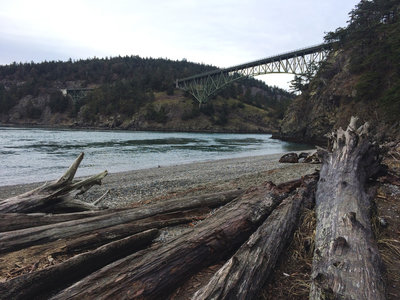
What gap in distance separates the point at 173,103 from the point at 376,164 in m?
85.1

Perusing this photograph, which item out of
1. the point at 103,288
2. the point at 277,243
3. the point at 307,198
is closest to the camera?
the point at 103,288

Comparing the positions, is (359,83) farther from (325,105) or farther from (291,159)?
(291,159)

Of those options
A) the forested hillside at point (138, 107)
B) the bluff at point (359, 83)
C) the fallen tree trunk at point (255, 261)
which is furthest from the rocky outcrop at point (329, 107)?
the forested hillside at point (138, 107)

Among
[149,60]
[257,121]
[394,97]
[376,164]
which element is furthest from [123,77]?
[376,164]

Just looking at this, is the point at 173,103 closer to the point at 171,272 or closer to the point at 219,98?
the point at 219,98

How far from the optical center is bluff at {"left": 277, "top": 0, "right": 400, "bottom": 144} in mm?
24359

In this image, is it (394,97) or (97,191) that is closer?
(97,191)

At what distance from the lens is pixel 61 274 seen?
2305 mm

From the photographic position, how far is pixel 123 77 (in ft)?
432

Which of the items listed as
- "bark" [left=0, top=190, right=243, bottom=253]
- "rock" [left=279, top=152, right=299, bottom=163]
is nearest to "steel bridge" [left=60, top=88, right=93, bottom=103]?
"rock" [left=279, top=152, right=299, bottom=163]

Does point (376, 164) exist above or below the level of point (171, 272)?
above

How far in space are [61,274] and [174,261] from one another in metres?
1.01

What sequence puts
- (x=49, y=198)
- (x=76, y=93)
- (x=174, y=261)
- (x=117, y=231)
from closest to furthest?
(x=174, y=261) → (x=117, y=231) → (x=49, y=198) → (x=76, y=93)

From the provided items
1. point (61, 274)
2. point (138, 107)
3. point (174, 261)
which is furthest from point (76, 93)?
point (174, 261)
